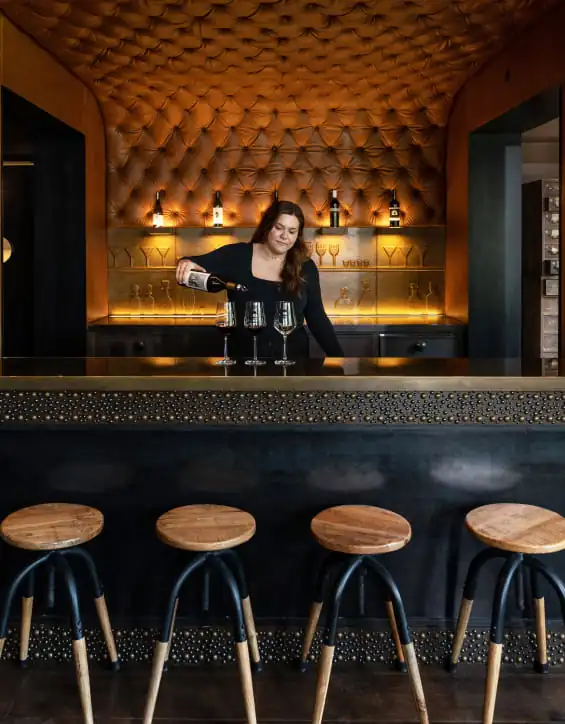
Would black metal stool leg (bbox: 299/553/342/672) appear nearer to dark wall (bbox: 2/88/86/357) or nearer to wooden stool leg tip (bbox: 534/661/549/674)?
wooden stool leg tip (bbox: 534/661/549/674)

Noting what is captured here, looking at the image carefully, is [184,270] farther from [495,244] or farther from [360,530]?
[495,244]

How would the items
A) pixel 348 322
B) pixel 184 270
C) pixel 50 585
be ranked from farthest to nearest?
pixel 348 322, pixel 184 270, pixel 50 585

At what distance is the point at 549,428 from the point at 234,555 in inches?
41.7

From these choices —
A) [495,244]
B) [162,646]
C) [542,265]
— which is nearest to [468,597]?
[162,646]

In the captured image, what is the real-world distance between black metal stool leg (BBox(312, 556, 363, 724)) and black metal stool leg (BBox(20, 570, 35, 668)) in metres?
0.93

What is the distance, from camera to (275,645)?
2.36 meters

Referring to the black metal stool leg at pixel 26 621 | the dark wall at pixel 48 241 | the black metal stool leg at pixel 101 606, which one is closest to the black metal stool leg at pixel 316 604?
the black metal stool leg at pixel 101 606

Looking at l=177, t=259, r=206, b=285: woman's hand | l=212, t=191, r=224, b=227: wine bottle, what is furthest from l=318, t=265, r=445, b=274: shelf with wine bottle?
l=177, t=259, r=206, b=285: woman's hand

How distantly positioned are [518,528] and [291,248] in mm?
1642

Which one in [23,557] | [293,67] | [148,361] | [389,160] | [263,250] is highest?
[293,67]

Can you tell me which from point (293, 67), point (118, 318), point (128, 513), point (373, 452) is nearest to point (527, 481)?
point (373, 452)

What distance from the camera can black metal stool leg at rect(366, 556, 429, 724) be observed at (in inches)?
74.8

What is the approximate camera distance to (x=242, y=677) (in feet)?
6.29

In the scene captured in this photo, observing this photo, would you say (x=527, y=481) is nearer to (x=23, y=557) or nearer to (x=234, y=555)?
(x=234, y=555)
